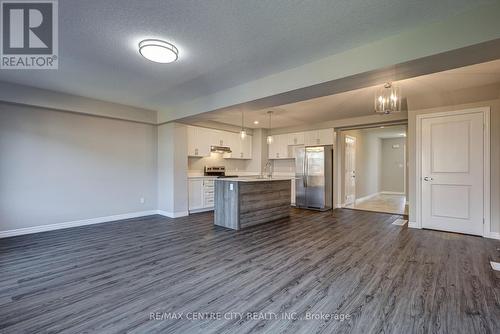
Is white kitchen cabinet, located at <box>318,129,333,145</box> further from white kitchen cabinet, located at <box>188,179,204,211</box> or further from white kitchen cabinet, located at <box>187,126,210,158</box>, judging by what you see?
white kitchen cabinet, located at <box>188,179,204,211</box>

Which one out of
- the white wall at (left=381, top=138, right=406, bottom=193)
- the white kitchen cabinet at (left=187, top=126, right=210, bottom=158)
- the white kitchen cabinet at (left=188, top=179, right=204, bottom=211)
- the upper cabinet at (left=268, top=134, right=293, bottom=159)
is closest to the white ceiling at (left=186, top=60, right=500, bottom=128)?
the white kitchen cabinet at (left=187, top=126, right=210, bottom=158)

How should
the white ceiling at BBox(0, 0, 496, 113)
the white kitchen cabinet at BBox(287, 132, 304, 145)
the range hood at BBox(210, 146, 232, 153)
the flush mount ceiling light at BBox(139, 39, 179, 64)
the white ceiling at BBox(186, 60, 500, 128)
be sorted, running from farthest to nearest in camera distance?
1. the white kitchen cabinet at BBox(287, 132, 304, 145)
2. the range hood at BBox(210, 146, 232, 153)
3. the white ceiling at BBox(186, 60, 500, 128)
4. the flush mount ceiling light at BBox(139, 39, 179, 64)
5. the white ceiling at BBox(0, 0, 496, 113)

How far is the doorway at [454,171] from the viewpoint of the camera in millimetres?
4016

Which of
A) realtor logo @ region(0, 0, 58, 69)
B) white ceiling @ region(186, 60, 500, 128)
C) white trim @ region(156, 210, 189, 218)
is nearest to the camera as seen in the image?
realtor logo @ region(0, 0, 58, 69)

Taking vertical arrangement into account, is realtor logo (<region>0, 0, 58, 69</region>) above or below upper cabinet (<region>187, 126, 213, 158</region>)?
above

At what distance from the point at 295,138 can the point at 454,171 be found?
13.1ft

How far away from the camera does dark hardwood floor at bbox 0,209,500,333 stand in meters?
1.82

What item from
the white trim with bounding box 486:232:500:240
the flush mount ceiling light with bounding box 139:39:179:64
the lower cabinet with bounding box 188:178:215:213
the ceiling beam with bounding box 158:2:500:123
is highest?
the flush mount ceiling light with bounding box 139:39:179:64

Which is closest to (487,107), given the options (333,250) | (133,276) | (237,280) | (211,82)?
(333,250)

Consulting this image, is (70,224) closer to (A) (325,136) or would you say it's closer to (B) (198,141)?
(B) (198,141)

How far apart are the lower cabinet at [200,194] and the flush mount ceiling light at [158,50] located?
Answer: 366 centimetres

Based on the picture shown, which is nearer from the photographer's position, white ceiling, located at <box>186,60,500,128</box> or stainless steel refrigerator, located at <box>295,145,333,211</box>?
white ceiling, located at <box>186,60,500,128</box>

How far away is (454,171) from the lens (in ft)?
13.9

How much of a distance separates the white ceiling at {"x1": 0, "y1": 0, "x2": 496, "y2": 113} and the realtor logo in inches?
4.0
